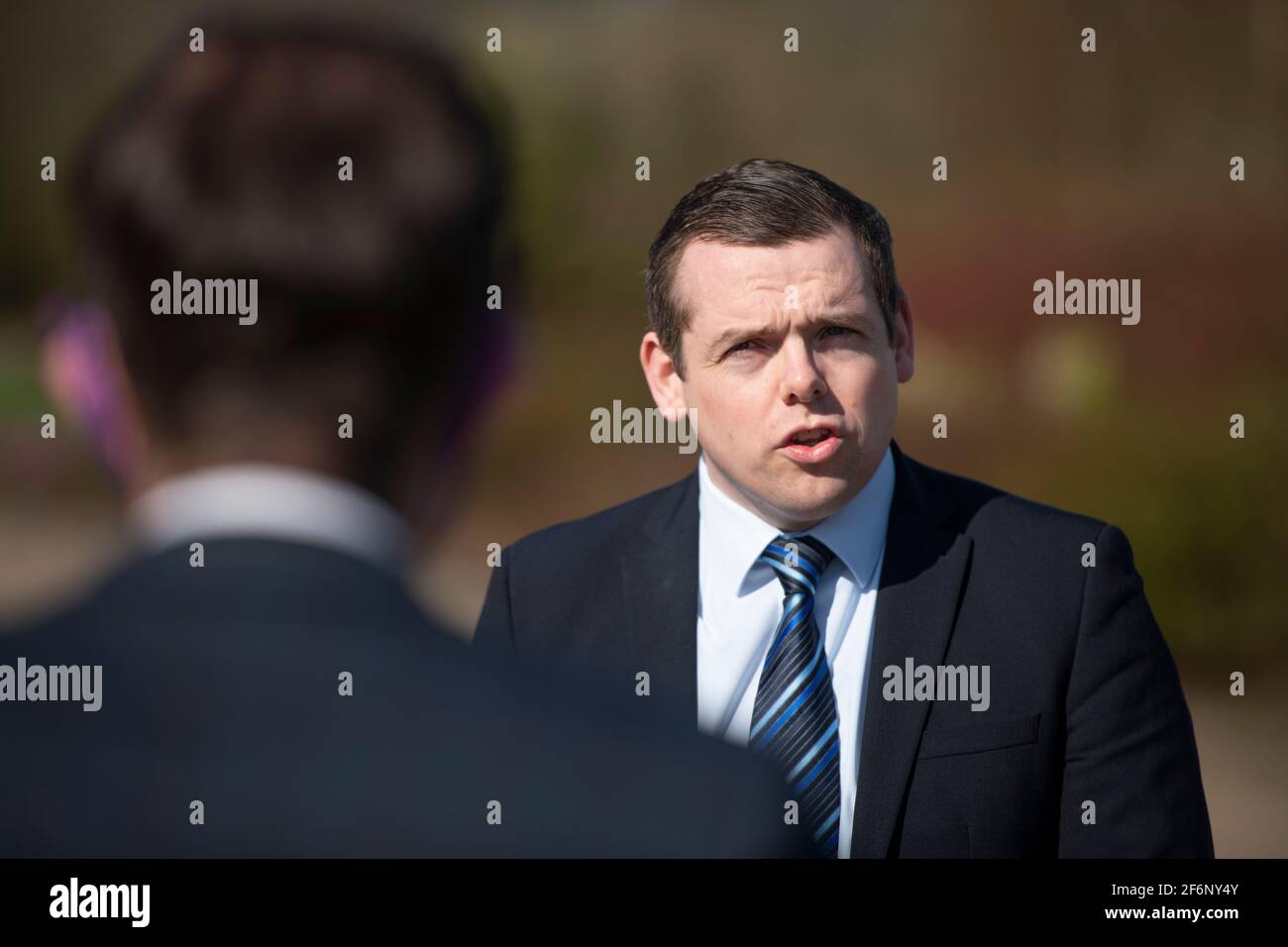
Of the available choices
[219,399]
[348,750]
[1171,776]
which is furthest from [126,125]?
[1171,776]

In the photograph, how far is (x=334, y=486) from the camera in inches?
53.8

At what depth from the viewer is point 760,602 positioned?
297cm

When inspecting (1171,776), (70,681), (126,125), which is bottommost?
(1171,776)

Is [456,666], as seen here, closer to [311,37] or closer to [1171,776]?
[311,37]

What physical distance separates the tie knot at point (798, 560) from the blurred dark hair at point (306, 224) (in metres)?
1.51

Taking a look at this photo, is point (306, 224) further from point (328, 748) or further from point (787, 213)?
point (787, 213)

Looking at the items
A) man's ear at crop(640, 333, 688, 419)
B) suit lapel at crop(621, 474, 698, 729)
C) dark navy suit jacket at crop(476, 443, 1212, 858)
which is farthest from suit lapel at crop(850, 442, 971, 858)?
man's ear at crop(640, 333, 688, 419)

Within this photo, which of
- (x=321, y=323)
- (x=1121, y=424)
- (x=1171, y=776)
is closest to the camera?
(x=321, y=323)

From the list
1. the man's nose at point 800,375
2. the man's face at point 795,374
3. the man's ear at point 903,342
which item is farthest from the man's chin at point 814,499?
the man's ear at point 903,342

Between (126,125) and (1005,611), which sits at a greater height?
(126,125)

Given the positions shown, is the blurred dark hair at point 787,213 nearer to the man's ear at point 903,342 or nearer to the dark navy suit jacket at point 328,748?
the man's ear at point 903,342

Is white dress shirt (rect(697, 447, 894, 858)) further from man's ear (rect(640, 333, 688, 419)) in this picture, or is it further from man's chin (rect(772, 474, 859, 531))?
man's ear (rect(640, 333, 688, 419))

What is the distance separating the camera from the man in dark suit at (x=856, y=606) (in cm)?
278
